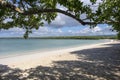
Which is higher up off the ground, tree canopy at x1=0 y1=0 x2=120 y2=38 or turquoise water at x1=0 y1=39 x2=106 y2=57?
tree canopy at x1=0 y1=0 x2=120 y2=38

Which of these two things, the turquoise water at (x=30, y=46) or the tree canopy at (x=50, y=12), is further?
the turquoise water at (x=30, y=46)

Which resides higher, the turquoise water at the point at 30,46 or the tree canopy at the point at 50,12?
the tree canopy at the point at 50,12

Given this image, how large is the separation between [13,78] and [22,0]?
4.90 metres

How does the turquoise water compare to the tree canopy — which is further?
the turquoise water

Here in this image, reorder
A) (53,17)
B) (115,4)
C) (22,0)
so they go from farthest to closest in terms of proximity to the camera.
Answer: (53,17) → (115,4) → (22,0)

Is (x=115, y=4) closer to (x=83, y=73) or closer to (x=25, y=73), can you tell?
(x=83, y=73)

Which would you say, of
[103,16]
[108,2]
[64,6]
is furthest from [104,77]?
[64,6]

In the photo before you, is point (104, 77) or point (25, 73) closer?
point (104, 77)

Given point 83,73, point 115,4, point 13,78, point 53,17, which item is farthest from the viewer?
point 83,73

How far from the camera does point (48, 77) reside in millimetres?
11711

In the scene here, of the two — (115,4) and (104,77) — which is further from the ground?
(115,4)

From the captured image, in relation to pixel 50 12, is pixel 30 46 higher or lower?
lower

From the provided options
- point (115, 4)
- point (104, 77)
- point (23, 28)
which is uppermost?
point (115, 4)

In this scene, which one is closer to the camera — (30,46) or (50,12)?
(50,12)
